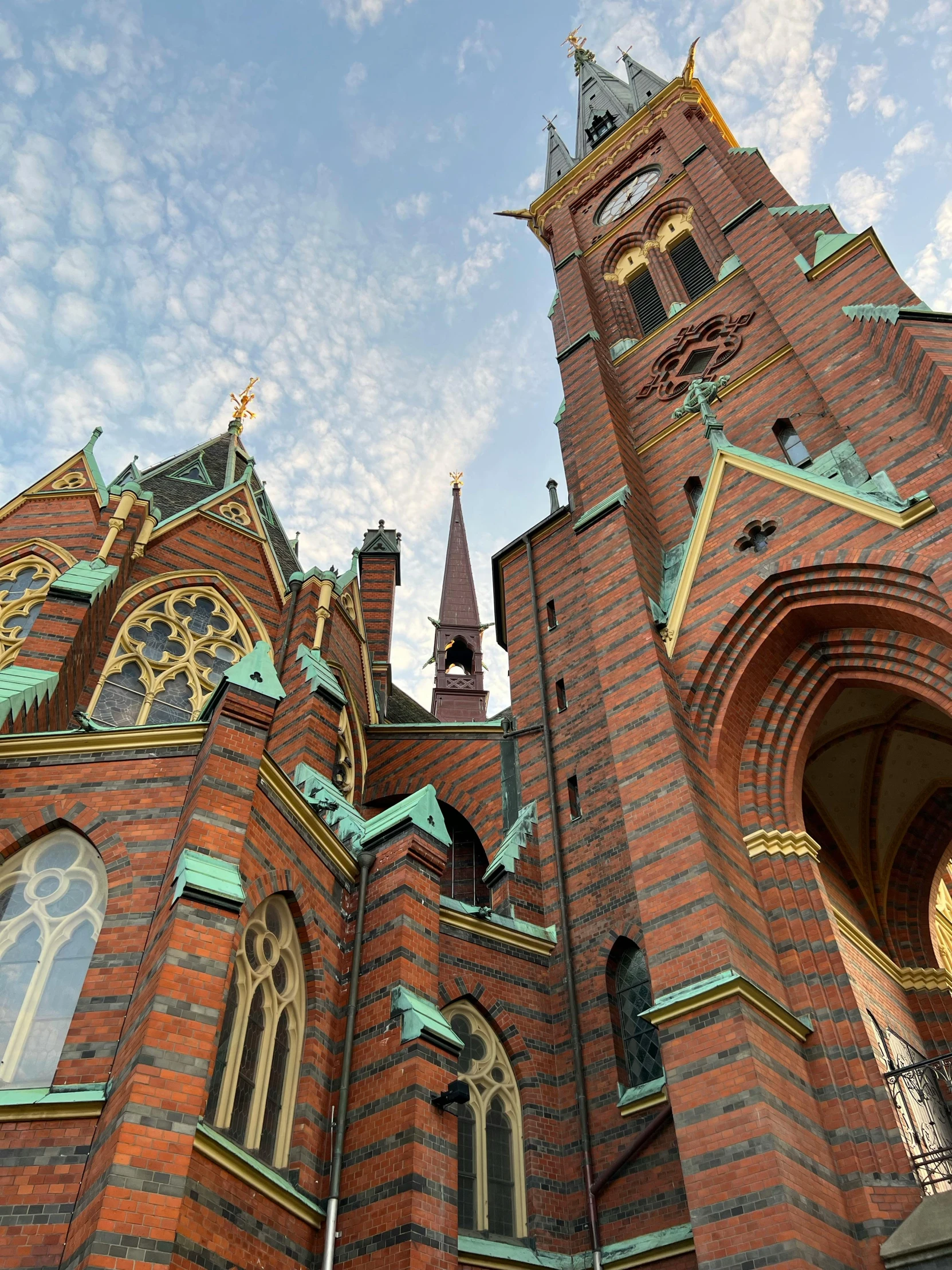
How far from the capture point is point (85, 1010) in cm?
803

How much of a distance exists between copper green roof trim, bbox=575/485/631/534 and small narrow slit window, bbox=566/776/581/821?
12.9ft

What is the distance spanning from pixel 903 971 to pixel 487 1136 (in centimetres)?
674

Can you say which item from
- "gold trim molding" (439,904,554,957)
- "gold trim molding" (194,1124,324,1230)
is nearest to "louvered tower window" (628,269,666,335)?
"gold trim molding" (439,904,554,957)

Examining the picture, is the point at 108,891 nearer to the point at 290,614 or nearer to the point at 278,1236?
the point at 278,1236

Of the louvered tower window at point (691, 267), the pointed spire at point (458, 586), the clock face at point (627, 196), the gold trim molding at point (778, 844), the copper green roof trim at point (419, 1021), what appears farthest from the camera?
the pointed spire at point (458, 586)

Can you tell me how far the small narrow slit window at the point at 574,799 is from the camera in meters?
14.2

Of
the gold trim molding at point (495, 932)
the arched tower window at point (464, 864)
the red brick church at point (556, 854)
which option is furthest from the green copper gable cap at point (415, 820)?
the arched tower window at point (464, 864)

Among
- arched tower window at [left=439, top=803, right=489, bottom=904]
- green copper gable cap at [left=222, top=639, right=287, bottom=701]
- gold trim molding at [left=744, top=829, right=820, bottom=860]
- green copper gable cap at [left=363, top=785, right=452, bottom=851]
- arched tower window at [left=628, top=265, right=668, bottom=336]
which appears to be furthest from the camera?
arched tower window at [left=628, top=265, right=668, bottom=336]

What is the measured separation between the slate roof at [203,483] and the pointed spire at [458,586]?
1390 cm

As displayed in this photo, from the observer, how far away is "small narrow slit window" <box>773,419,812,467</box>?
48.9 feet

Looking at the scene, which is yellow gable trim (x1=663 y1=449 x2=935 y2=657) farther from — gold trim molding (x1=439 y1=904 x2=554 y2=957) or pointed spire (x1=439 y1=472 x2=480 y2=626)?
pointed spire (x1=439 y1=472 x2=480 y2=626)

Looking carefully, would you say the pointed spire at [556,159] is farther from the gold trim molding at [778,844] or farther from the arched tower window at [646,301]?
the gold trim molding at [778,844]

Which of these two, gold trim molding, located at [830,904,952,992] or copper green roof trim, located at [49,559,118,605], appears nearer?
gold trim molding, located at [830,904,952,992]

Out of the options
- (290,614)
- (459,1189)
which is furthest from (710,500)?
(459,1189)
